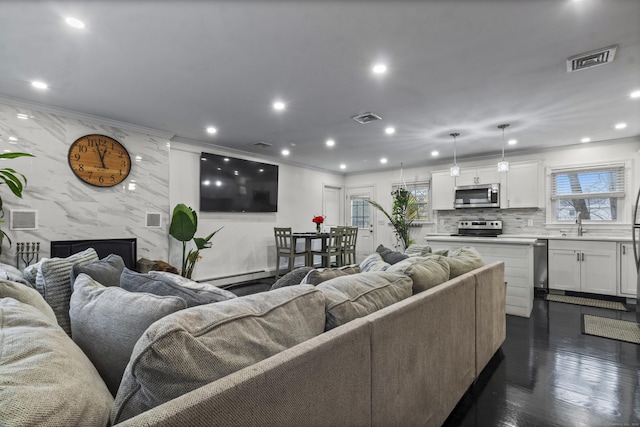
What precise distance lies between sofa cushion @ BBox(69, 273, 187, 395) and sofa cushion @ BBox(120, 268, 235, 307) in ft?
0.33

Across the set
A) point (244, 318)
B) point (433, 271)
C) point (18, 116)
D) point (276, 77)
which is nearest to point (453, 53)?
point (276, 77)

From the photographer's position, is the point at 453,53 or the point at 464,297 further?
the point at 453,53

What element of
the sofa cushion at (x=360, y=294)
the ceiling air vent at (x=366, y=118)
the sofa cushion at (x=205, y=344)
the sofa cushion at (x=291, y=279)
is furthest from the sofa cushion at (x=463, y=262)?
the ceiling air vent at (x=366, y=118)

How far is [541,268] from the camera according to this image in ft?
17.0

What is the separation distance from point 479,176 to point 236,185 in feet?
15.1

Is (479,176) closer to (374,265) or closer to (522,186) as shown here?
(522,186)

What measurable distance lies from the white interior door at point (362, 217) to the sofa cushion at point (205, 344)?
6815mm

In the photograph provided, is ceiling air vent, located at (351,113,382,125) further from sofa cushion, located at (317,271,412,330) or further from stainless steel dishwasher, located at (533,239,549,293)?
stainless steel dishwasher, located at (533,239,549,293)

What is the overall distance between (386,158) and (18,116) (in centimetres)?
560

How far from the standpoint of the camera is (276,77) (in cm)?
285

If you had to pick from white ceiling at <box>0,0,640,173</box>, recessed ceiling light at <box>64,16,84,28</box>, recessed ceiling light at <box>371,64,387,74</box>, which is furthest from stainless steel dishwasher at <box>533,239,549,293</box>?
recessed ceiling light at <box>64,16,84,28</box>

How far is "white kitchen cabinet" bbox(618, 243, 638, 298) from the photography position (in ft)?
14.3

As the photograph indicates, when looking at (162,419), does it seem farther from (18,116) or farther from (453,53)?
(18,116)

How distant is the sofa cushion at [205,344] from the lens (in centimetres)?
68
